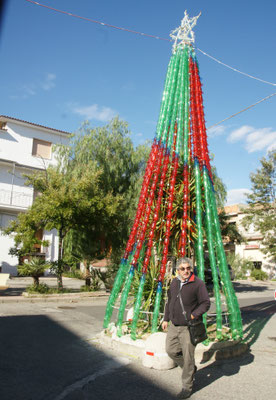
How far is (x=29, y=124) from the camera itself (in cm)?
2559

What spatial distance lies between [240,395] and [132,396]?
136 centimetres

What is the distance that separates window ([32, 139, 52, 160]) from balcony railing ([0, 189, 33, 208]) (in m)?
3.39

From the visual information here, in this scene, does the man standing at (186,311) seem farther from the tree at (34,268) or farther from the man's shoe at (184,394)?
the tree at (34,268)

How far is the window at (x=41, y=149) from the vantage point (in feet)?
85.7

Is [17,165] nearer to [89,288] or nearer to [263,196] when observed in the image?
[89,288]

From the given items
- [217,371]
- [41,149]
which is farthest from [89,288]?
[41,149]

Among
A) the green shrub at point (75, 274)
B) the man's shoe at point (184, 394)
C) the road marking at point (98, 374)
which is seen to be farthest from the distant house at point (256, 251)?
the man's shoe at point (184, 394)

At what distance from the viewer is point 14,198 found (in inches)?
960

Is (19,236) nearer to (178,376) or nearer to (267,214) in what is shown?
(178,376)

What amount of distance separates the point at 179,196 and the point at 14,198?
19588 millimetres

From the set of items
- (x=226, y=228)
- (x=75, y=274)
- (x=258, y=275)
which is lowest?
(x=258, y=275)

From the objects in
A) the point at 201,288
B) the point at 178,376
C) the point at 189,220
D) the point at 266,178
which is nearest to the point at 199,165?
the point at 189,220

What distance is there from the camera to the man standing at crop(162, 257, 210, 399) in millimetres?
4344

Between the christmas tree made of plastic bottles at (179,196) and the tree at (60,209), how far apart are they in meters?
6.73
